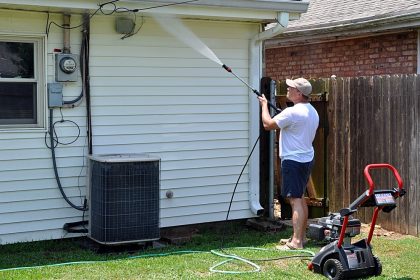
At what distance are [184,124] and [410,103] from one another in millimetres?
2876

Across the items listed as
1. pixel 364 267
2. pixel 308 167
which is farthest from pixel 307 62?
pixel 364 267

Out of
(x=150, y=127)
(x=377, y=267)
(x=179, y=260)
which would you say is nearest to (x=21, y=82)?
(x=150, y=127)

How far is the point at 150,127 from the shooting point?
843 cm

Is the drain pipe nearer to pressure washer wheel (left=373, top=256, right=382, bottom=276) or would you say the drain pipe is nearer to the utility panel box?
the utility panel box

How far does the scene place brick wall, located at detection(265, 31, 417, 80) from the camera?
35.0 feet

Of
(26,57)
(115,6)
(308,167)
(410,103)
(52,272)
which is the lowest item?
(52,272)

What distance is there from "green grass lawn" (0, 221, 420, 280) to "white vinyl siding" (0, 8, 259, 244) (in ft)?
A: 1.50

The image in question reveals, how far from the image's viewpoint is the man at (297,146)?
746 centimetres

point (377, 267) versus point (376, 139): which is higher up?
point (376, 139)

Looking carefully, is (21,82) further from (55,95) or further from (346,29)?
(346,29)

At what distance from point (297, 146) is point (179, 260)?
1.87 metres

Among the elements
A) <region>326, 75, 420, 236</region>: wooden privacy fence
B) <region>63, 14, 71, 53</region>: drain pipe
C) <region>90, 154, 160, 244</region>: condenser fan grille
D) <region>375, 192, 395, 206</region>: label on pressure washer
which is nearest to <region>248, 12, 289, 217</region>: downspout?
<region>326, 75, 420, 236</region>: wooden privacy fence

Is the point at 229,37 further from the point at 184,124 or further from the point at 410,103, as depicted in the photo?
the point at 410,103

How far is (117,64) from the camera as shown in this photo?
8.18 m
